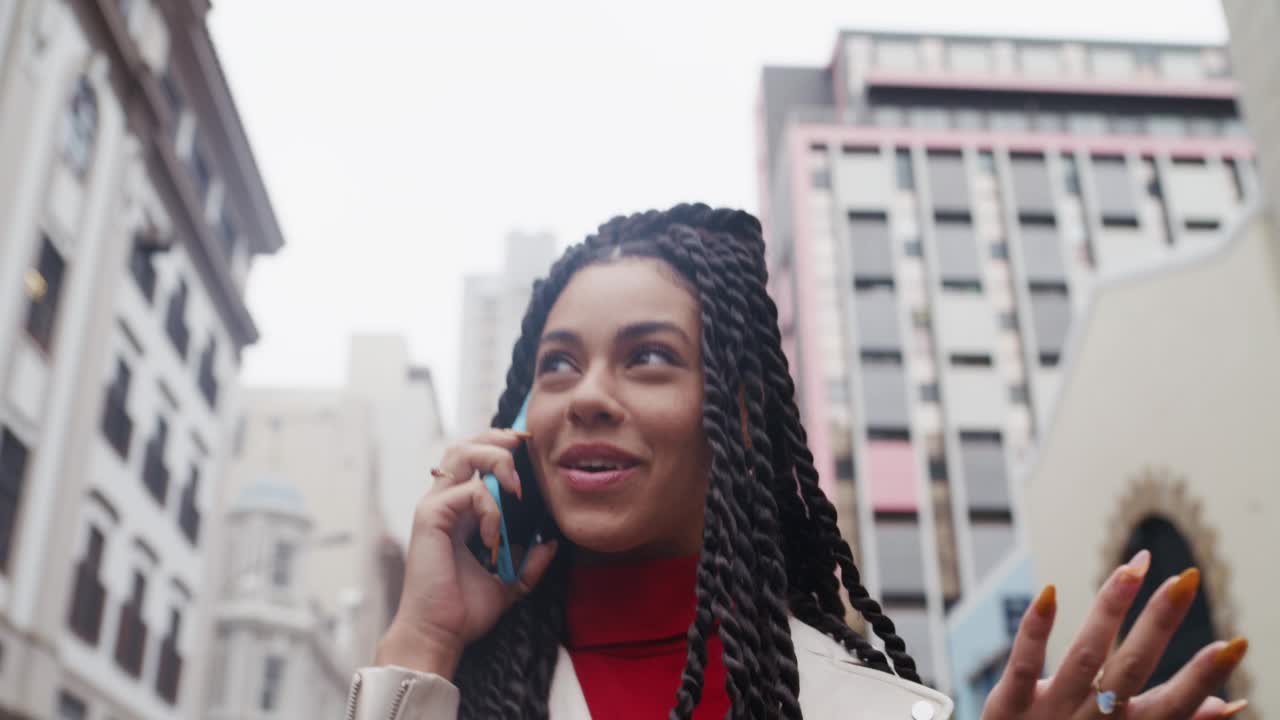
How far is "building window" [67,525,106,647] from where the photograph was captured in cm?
1753

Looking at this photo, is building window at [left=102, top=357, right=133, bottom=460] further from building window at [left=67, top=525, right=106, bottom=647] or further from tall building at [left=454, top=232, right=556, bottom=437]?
tall building at [left=454, top=232, right=556, bottom=437]

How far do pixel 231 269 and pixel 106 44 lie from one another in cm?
929

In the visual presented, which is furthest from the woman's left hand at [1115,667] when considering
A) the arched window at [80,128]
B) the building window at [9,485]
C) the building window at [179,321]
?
the building window at [179,321]

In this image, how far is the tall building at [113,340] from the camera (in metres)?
15.1

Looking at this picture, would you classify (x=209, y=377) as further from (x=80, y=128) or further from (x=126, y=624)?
(x=80, y=128)

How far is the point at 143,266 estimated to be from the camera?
20.6 metres

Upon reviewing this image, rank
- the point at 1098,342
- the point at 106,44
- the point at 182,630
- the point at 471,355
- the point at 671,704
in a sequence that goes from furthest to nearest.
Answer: the point at 471,355 < the point at 182,630 < the point at 106,44 < the point at 1098,342 < the point at 671,704

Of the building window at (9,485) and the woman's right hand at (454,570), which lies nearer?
the woman's right hand at (454,570)

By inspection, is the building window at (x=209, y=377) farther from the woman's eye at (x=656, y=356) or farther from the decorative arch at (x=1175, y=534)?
Result: the woman's eye at (x=656, y=356)

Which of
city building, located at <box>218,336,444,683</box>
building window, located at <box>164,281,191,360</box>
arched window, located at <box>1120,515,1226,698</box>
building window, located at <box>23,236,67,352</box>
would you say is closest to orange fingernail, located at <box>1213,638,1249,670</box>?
arched window, located at <box>1120,515,1226,698</box>

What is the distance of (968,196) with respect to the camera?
45.3 m

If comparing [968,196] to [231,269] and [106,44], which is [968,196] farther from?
[106,44]

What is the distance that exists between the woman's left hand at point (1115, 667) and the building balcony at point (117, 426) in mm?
18496

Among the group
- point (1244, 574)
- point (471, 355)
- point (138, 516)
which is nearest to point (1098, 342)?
point (1244, 574)
